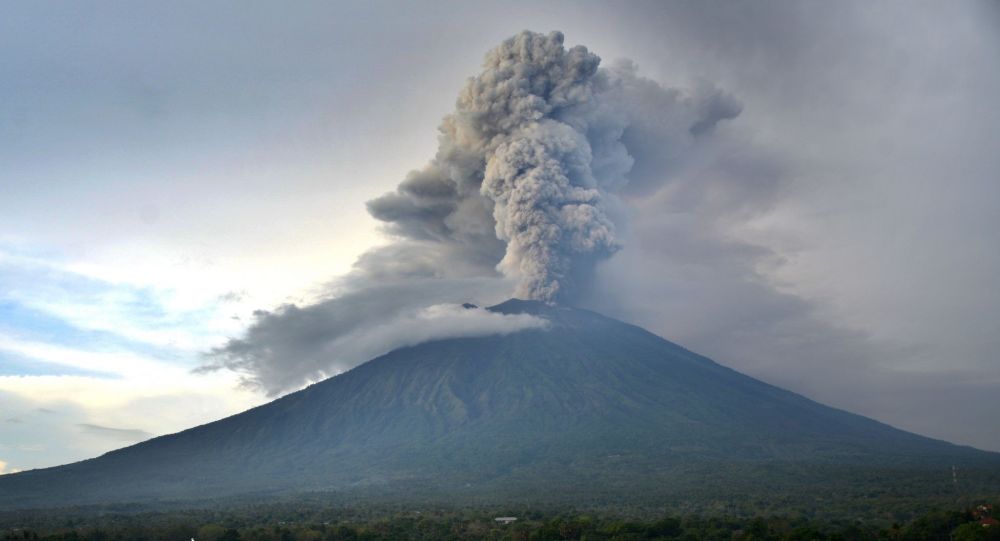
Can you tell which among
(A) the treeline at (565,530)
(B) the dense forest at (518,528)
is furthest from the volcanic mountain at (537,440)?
(A) the treeline at (565,530)

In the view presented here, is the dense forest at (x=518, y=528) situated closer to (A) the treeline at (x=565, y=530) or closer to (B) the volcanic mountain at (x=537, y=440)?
(A) the treeline at (x=565, y=530)

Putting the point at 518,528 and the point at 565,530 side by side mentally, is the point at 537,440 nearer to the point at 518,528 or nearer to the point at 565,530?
the point at 518,528

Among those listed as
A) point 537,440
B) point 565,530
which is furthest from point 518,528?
point 537,440

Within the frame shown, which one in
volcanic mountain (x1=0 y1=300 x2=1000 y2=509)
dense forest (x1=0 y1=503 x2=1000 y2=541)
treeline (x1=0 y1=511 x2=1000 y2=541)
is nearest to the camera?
treeline (x1=0 y1=511 x2=1000 y2=541)

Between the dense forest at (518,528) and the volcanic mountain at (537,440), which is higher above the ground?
the volcanic mountain at (537,440)

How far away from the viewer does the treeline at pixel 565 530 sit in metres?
34.0

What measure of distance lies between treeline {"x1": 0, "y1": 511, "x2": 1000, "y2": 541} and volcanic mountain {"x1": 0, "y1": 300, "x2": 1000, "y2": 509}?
1768cm

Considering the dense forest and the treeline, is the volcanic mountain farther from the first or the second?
the treeline

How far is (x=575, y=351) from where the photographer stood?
11481 cm

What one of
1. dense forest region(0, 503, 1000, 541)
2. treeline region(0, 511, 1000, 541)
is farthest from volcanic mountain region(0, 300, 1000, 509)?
treeline region(0, 511, 1000, 541)

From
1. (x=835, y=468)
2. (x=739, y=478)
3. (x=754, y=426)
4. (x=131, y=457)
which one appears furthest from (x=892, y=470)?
(x=131, y=457)

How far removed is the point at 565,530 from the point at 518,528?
2823 millimetres

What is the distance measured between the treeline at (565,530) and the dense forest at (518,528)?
0.14 ft

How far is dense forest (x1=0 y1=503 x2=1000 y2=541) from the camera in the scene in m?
34.7
